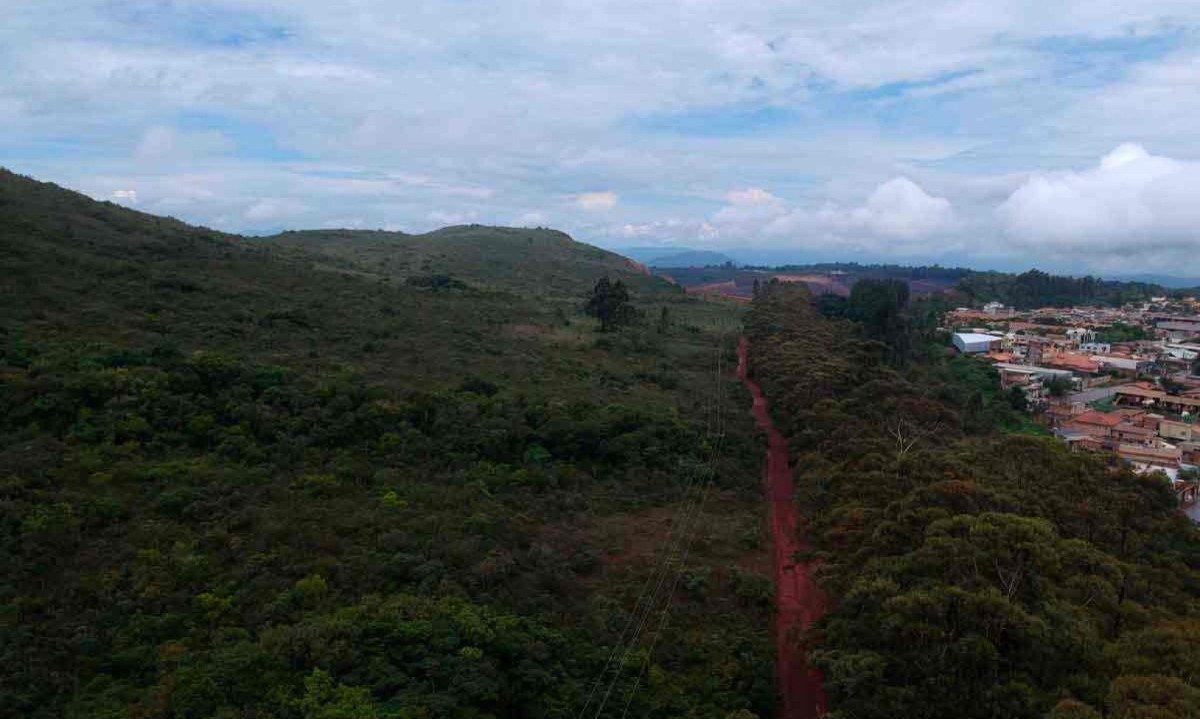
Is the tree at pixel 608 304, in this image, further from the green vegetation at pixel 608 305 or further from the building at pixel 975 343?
the building at pixel 975 343

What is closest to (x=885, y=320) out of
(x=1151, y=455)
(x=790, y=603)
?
(x=1151, y=455)

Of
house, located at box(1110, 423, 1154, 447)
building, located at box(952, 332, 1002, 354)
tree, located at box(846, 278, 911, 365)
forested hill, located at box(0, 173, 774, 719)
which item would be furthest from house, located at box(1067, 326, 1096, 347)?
forested hill, located at box(0, 173, 774, 719)

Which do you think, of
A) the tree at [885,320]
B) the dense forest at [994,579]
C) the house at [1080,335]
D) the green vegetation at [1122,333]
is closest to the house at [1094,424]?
the tree at [885,320]

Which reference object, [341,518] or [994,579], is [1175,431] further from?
[341,518]

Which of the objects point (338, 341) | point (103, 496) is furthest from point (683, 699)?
point (338, 341)

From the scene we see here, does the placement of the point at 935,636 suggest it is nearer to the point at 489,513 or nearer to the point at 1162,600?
the point at 1162,600

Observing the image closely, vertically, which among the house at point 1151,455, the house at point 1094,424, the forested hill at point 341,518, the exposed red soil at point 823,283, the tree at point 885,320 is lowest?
the house at point 1151,455
